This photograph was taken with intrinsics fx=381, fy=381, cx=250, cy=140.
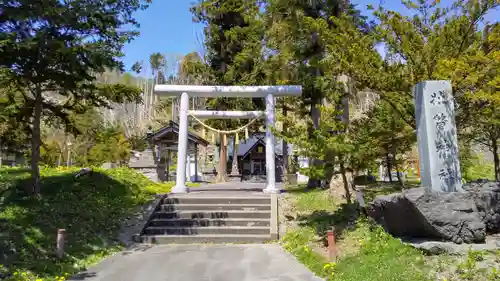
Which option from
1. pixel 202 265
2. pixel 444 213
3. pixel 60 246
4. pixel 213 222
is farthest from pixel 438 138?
pixel 60 246

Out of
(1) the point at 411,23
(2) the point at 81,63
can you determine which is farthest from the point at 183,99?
(1) the point at 411,23

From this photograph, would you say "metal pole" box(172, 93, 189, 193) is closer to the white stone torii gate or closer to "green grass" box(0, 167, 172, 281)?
the white stone torii gate

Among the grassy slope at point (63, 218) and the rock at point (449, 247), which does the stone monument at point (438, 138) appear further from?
the grassy slope at point (63, 218)

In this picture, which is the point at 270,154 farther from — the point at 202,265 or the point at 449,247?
the point at 449,247

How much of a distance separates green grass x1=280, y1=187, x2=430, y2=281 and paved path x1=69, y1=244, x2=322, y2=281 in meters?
0.34

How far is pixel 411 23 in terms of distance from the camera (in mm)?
9086

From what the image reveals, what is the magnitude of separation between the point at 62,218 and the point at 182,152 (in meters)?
5.02

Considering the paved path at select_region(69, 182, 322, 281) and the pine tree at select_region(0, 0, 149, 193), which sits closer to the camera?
the paved path at select_region(69, 182, 322, 281)

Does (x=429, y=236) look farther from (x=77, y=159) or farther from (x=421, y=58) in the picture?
(x=77, y=159)

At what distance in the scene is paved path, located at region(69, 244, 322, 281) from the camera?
659 cm

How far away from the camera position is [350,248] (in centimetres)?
738

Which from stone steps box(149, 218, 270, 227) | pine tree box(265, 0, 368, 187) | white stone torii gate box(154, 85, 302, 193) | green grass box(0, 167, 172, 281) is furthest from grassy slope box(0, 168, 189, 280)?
pine tree box(265, 0, 368, 187)

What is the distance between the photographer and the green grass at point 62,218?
22.7 feet

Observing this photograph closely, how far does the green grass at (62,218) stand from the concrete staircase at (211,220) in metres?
0.98
